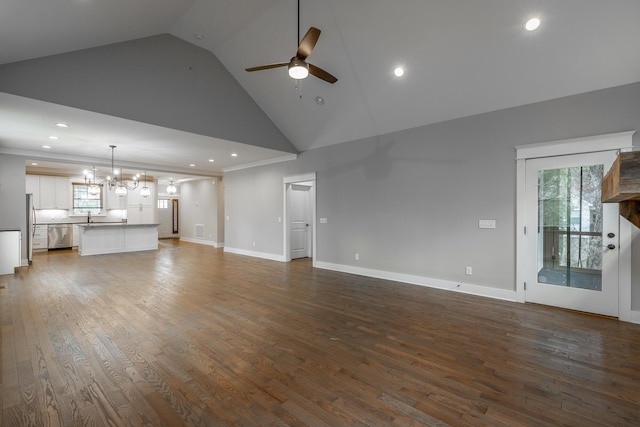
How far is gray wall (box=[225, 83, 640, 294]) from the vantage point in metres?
3.82

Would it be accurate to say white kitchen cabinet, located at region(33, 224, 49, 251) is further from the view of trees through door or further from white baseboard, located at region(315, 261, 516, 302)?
the view of trees through door

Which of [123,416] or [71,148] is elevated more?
[71,148]

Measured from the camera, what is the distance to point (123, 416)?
1.85m

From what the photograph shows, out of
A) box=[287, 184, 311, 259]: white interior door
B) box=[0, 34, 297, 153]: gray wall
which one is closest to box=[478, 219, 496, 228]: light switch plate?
box=[287, 184, 311, 259]: white interior door

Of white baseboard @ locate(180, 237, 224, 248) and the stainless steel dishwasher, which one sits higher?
the stainless steel dishwasher

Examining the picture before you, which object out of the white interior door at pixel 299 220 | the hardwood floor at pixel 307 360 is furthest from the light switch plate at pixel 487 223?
the white interior door at pixel 299 220

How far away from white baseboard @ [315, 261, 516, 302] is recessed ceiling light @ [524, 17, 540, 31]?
11.1 feet

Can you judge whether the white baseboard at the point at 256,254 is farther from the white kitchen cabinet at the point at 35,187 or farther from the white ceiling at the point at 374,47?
the white kitchen cabinet at the point at 35,187

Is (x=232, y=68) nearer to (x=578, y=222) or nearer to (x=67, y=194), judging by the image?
(x=578, y=222)

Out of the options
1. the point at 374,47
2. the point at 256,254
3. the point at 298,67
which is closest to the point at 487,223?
the point at 374,47

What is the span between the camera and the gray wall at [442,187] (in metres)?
3.82

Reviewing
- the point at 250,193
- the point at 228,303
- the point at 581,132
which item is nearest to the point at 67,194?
the point at 250,193

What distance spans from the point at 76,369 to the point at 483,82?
18.2 feet

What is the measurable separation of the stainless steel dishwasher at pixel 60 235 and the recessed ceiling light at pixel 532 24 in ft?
42.8
